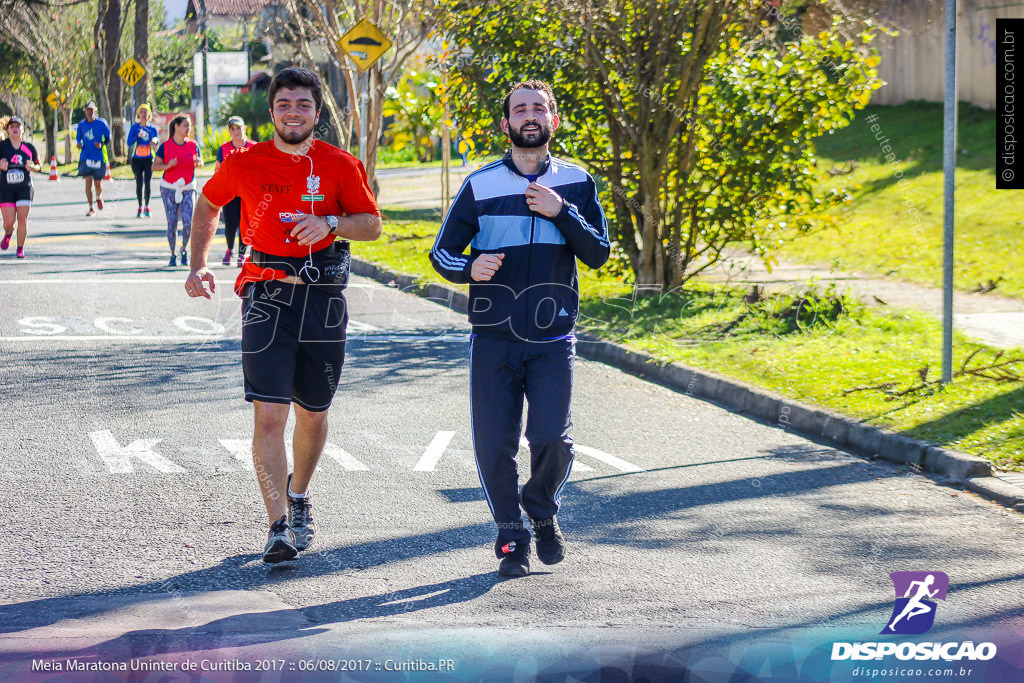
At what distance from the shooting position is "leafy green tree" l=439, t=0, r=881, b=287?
12.1 m

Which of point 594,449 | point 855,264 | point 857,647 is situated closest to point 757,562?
point 857,647

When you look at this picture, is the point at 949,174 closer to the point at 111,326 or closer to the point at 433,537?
the point at 433,537

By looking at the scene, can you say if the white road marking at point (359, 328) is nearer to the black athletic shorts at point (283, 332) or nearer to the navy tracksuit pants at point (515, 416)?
the black athletic shorts at point (283, 332)

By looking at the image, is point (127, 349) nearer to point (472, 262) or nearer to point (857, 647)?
point (472, 262)

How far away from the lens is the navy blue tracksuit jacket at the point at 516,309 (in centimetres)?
520

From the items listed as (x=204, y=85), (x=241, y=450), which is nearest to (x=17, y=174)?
(x=241, y=450)

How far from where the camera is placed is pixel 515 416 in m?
5.31

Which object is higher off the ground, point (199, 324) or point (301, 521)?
point (199, 324)

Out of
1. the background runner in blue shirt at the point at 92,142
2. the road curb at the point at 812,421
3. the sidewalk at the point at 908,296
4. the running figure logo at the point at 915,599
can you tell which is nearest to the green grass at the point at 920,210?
the sidewalk at the point at 908,296

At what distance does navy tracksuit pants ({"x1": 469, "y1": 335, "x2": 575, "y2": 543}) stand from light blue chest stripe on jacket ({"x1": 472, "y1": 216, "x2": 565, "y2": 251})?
16.0 inches

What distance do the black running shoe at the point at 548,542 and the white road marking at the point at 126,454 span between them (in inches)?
97.2

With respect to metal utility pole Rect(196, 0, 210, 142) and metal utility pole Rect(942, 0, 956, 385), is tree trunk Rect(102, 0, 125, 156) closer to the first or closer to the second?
metal utility pole Rect(196, 0, 210, 142)

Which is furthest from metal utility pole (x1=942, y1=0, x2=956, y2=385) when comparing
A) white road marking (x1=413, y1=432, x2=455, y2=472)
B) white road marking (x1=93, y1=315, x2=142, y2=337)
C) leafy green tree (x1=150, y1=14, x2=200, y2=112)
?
leafy green tree (x1=150, y1=14, x2=200, y2=112)

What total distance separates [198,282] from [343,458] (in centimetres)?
220
